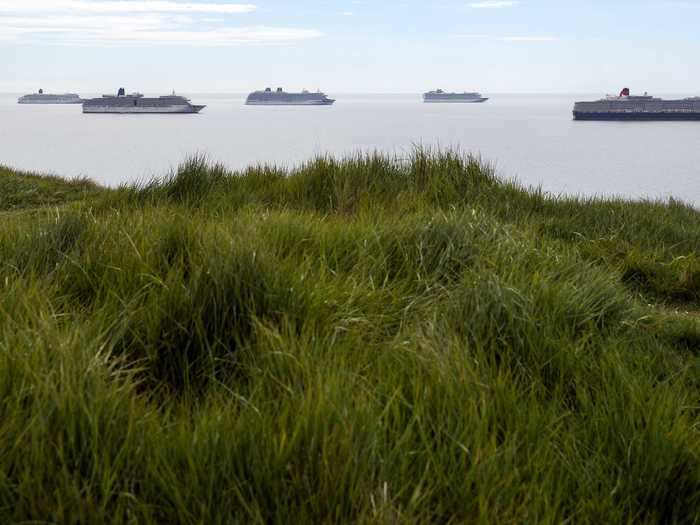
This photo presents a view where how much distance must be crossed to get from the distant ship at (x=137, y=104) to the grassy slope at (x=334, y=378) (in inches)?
5081

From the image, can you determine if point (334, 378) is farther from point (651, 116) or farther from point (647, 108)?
point (651, 116)

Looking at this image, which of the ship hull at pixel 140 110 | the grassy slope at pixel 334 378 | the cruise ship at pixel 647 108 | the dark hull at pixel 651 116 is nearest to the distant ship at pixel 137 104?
the ship hull at pixel 140 110

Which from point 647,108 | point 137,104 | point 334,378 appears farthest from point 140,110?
point 334,378

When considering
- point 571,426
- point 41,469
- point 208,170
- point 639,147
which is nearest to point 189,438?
point 41,469

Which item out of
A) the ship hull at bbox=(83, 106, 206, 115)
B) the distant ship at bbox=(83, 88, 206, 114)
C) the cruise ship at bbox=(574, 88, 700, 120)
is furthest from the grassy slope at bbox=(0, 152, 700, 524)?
the ship hull at bbox=(83, 106, 206, 115)

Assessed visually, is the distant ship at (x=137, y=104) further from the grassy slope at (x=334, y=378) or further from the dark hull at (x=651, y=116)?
the grassy slope at (x=334, y=378)

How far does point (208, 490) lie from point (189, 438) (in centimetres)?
29

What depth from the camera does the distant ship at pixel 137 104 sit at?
128125 mm

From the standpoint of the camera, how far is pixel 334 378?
2.67 meters

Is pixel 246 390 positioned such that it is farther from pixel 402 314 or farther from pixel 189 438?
pixel 402 314

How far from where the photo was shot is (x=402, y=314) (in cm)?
405

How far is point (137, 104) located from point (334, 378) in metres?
134

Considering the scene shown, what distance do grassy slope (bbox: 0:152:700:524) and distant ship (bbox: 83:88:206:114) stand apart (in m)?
129

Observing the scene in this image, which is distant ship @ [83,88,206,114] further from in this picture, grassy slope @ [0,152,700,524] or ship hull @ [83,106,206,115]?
grassy slope @ [0,152,700,524]
